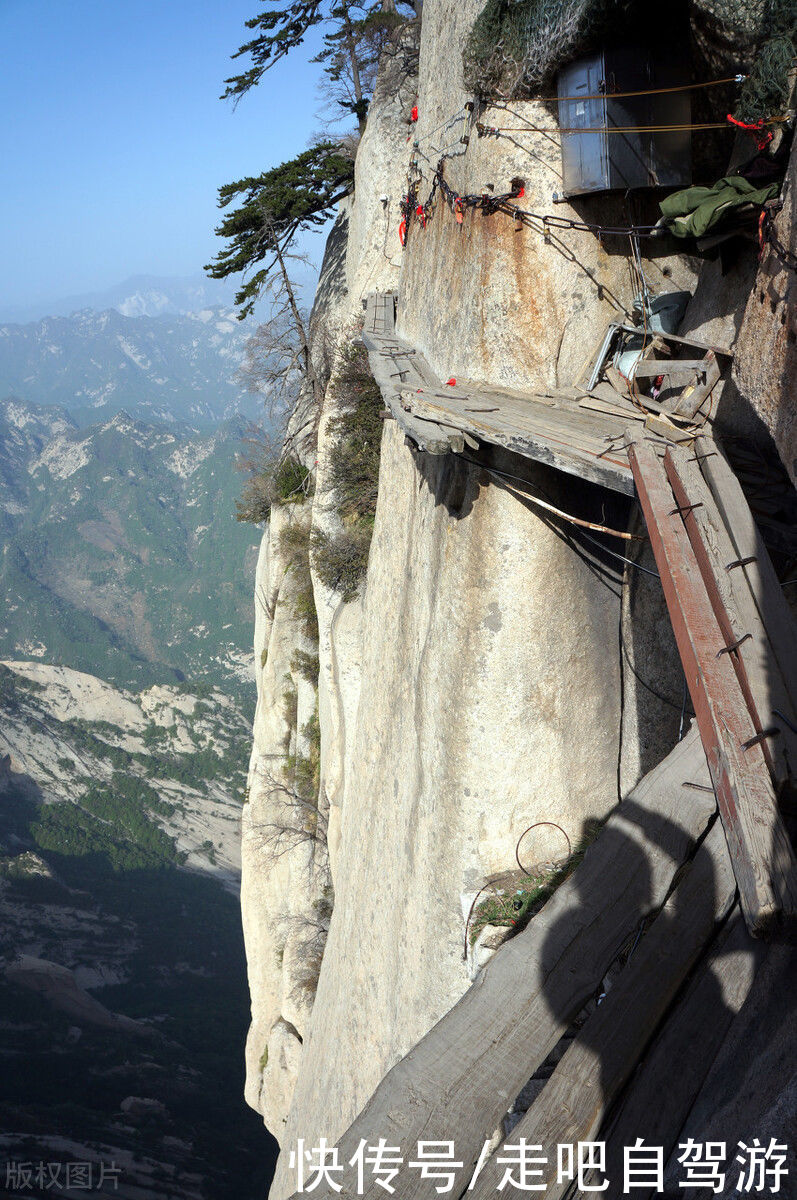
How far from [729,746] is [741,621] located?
0.92 metres

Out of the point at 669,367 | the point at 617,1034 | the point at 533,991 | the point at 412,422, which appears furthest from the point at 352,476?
Answer: the point at 617,1034

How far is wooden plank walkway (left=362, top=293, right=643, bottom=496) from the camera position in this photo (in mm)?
7133

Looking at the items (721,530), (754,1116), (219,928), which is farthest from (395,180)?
(219,928)

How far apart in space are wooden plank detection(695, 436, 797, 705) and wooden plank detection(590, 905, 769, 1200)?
5.04 ft

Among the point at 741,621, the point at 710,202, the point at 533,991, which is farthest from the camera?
the point at 710,202

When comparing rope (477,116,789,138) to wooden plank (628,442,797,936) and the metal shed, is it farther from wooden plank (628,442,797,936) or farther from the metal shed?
wooden plank (628,442,797,936)

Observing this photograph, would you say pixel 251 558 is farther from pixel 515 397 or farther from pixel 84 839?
pixel 515 397

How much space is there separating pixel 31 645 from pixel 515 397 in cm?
20360

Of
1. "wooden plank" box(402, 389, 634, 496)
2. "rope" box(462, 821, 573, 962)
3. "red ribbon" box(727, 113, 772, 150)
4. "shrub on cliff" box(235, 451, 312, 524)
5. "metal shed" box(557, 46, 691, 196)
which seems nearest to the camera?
"wooden plank" box(402, 389, 634, 496)

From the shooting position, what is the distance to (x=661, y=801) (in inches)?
235

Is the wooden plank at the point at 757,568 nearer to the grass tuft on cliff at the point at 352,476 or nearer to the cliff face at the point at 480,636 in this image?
the cliff face at the point at 480,636

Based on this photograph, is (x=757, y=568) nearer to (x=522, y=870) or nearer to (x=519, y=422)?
(x=519, y=422)

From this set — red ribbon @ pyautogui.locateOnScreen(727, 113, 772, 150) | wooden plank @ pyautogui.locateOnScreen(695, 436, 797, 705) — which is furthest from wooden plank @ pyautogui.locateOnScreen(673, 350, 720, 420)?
red ribbon @ pyautogui.locateOnScreen(727, 113, 772, 150)

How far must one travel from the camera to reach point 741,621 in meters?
5.14
